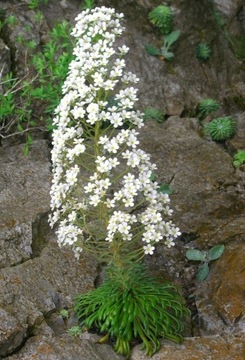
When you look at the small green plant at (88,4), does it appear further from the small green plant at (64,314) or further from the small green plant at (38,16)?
the small green plant at (64,314)

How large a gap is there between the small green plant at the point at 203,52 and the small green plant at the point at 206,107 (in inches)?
29.5

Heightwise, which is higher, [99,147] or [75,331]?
[99,147]

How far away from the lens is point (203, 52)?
769 cm

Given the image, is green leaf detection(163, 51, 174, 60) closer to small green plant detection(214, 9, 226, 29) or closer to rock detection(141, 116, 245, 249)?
rock detection(141, 116, 245, 249)

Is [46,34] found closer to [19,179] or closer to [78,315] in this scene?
[19,179]

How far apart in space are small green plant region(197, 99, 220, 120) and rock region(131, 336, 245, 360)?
10.9ft

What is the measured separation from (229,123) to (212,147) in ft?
1.19

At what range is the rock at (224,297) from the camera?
4.65m

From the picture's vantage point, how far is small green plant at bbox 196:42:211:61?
770 cm

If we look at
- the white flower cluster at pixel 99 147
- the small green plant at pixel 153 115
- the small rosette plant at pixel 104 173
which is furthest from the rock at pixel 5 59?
the white flower cluster at pixel 99 147

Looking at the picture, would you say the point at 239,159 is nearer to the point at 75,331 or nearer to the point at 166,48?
the point at 166,48

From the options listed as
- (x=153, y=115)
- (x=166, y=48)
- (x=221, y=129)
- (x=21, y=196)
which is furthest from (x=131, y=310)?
(x=166, y=48)

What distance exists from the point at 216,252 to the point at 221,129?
1.92 metres

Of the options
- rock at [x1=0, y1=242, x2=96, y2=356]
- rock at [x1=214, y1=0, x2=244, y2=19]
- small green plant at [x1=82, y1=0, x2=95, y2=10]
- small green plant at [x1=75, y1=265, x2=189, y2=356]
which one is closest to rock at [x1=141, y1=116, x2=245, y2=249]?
small green plant at [x1=75, y1=265, x2=189, y2=356]
